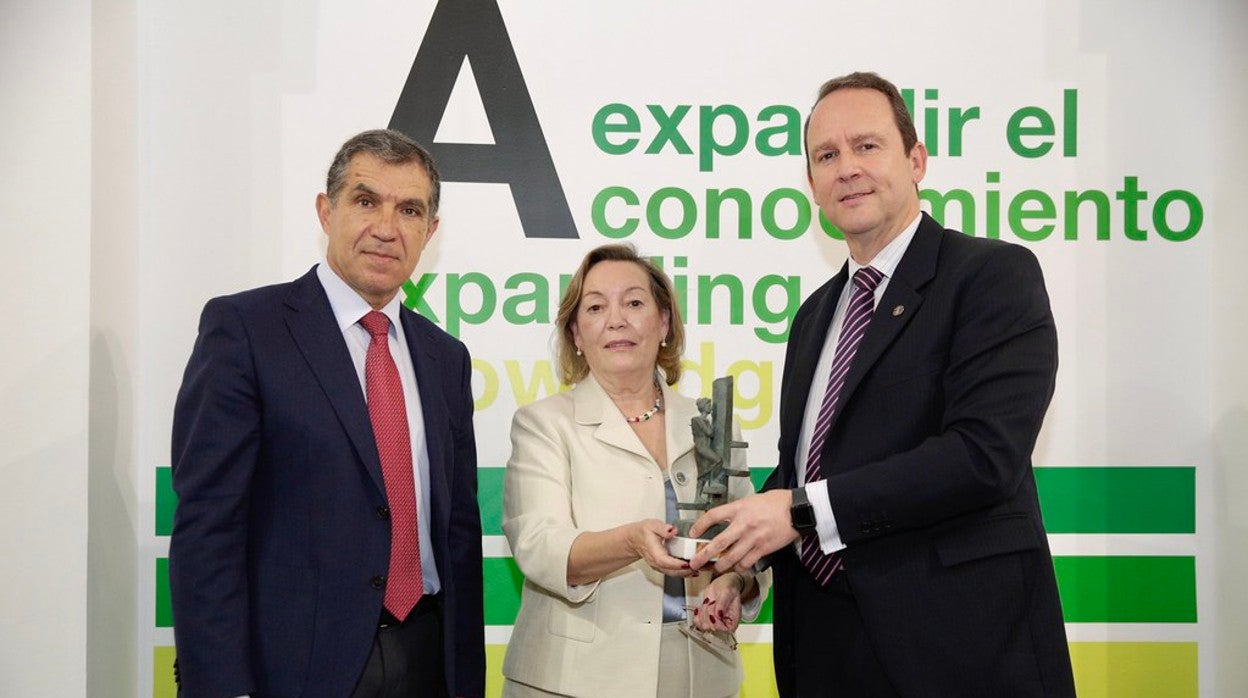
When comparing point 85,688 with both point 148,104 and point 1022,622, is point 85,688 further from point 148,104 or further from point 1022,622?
point 1022,622

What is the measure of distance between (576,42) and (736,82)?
629 mm

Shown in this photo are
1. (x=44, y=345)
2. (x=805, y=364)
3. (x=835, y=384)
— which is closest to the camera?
(x=835, y=384)

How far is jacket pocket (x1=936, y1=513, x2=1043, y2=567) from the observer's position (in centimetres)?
219

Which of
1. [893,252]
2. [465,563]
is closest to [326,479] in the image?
[465,563]

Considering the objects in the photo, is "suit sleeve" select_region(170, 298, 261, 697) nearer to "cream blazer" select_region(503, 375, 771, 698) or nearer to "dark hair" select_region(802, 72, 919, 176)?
"cream blazer" select_region(503, 375, 771, 698)

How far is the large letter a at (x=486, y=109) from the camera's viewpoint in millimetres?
4102

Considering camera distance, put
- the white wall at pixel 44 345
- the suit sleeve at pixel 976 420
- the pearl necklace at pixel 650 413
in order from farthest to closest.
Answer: the white wall at pixel 44 345 → the pearl necklace at pixel 650 413 → the suit sleeve at pixel 976 420

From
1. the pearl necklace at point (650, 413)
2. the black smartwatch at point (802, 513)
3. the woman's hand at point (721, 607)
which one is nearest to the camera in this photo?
the black smartwatch at point (802, 513)

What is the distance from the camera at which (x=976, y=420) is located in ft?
7.18

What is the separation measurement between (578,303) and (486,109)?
3.95 ft

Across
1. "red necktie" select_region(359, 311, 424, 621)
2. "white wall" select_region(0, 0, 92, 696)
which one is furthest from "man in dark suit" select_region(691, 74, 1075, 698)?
"white wall" select_region(0, 0, 92, 696)

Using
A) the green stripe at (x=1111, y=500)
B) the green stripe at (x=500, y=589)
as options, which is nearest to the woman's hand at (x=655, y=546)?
the green stripe at (x=500, y=589)

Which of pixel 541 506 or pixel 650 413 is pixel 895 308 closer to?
pixel 650 413

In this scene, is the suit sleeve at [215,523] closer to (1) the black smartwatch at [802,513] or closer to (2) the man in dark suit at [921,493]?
(2) the man in dark suit at [921,493]
